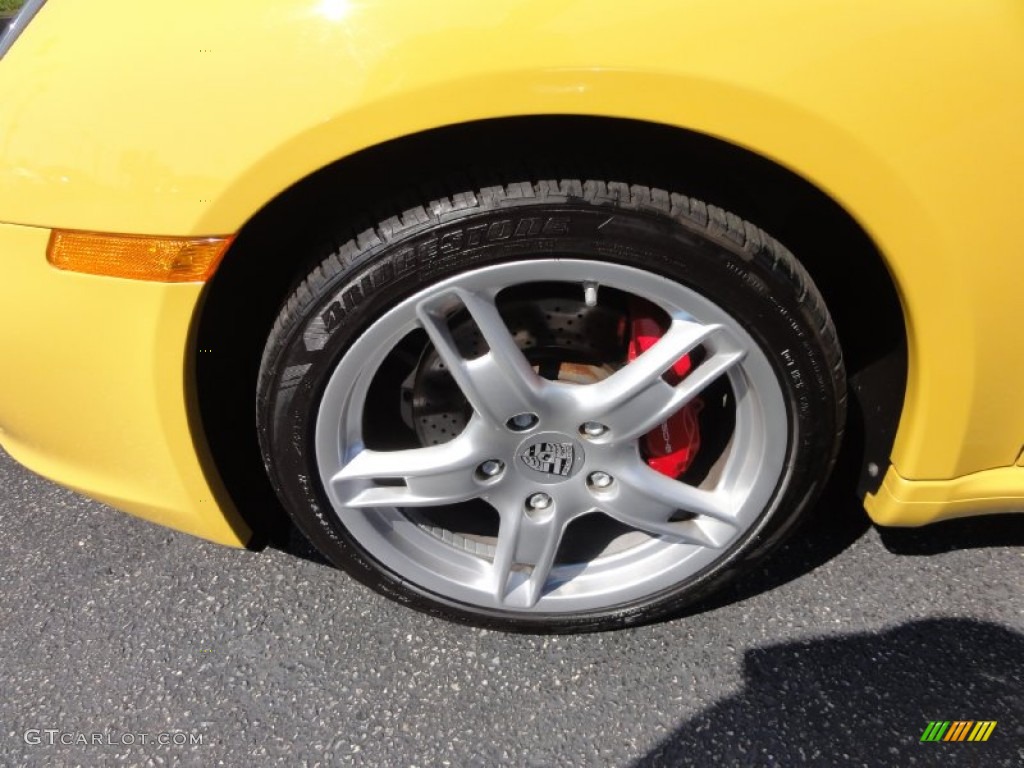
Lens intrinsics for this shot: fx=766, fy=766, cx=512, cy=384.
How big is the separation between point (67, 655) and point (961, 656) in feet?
6.18

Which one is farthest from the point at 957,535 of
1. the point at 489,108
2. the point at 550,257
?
the point at 489,108

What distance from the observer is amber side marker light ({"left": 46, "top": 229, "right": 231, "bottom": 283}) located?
116 centimetres

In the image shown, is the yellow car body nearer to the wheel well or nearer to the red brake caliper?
the wheel well

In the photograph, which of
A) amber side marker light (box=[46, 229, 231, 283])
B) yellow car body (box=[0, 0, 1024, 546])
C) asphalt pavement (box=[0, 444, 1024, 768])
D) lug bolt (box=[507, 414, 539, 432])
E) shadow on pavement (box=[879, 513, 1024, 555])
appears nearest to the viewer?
yellow car body (box=[0, 0, 1024, 546])

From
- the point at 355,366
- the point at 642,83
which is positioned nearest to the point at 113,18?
the point at 355,366

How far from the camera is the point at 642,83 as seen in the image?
41.1 inches

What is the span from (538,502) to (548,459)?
134 millimetres

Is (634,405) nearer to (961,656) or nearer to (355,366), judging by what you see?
(355,366)

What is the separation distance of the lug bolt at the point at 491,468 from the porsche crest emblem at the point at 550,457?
54 millimetres

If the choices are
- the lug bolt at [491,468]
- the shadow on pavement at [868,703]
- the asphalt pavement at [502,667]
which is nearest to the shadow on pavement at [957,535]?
the asphalt pavement at [502,667]

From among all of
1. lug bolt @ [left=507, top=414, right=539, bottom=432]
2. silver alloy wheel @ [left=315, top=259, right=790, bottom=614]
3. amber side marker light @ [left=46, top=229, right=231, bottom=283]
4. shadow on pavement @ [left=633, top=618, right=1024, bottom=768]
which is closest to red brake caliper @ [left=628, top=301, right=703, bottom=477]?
silver alloy wheel @ [left=315, top=259, right=790, bottom=614]

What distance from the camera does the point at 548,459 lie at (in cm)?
141

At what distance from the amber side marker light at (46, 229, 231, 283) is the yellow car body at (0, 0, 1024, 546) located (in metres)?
0.01

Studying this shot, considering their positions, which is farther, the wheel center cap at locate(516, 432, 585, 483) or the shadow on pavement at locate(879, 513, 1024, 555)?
the shadow on pavement at locate(879, 513, 1024, 555)
